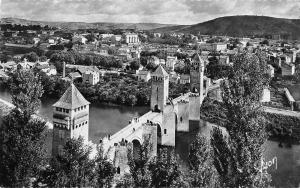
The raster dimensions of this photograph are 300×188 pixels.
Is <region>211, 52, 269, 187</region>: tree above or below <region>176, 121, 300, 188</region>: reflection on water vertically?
above

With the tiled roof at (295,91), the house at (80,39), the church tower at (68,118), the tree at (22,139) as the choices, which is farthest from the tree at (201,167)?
the house at (80,39)

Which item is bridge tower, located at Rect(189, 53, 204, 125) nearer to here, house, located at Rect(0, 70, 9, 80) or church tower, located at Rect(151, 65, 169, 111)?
church tower, located at Rect(151, 65, 169, 111)

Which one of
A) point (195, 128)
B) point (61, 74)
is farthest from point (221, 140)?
point (61, 74)

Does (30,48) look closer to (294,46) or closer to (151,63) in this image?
(151,63)

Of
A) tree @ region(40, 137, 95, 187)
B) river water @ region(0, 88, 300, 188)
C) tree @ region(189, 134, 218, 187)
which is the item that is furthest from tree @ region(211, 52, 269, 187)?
river water @ region(0, 88, 300, 188)

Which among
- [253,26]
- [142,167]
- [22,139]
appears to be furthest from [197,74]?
[253,26]

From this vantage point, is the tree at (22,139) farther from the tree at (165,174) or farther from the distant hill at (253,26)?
the distant hill at (253,26)
